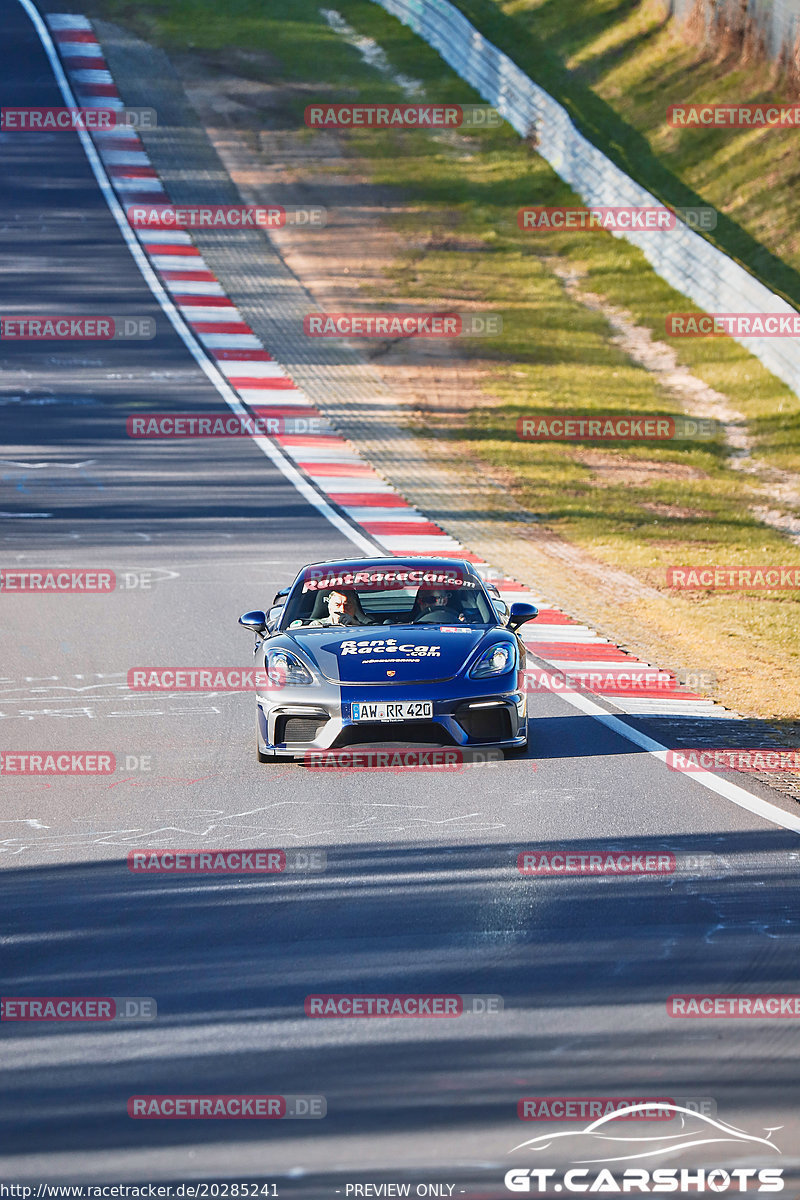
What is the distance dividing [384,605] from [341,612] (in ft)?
2.19

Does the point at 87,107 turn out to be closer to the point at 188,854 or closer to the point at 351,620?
the point at 351,620

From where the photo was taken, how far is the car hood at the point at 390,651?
976cm

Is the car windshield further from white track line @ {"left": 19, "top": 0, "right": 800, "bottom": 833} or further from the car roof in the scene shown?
white track line @ {"left": 19, "top": 0, "right": 800, "bottom": 833}

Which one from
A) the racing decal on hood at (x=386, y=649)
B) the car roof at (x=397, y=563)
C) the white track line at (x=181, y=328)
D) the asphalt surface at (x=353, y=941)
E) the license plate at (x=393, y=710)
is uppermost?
the white track line at (x=181, y=328)

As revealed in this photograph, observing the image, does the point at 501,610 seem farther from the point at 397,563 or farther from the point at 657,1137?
the point at 657,1137

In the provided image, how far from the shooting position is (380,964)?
6.57 meters

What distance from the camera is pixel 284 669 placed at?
10.1 metres

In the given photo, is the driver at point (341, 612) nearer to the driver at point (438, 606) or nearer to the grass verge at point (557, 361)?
the driver at point (438, 606)

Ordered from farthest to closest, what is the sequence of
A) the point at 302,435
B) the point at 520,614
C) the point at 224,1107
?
the point at 302,435 < the point at 520,614 < the point at 224,1107

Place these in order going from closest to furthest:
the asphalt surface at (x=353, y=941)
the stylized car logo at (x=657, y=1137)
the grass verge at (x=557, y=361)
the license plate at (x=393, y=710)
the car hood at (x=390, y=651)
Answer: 1. the stylized car logo at (x=657, y=1137)
2. the asphalt surface at (x=353, y=941)
3. the license plate at (x=393, y=710)
4. the car hood at (x=390, y=651)
5. the grass verge at (x=557, y=361)

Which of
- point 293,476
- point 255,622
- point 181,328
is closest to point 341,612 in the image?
point 255,622

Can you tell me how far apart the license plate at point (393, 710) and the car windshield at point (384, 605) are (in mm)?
1215

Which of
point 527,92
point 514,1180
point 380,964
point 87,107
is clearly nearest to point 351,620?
point 380,964

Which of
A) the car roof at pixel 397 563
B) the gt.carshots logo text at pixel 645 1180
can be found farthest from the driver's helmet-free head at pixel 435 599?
the gt.carshots logo text at pixel 645 1180
